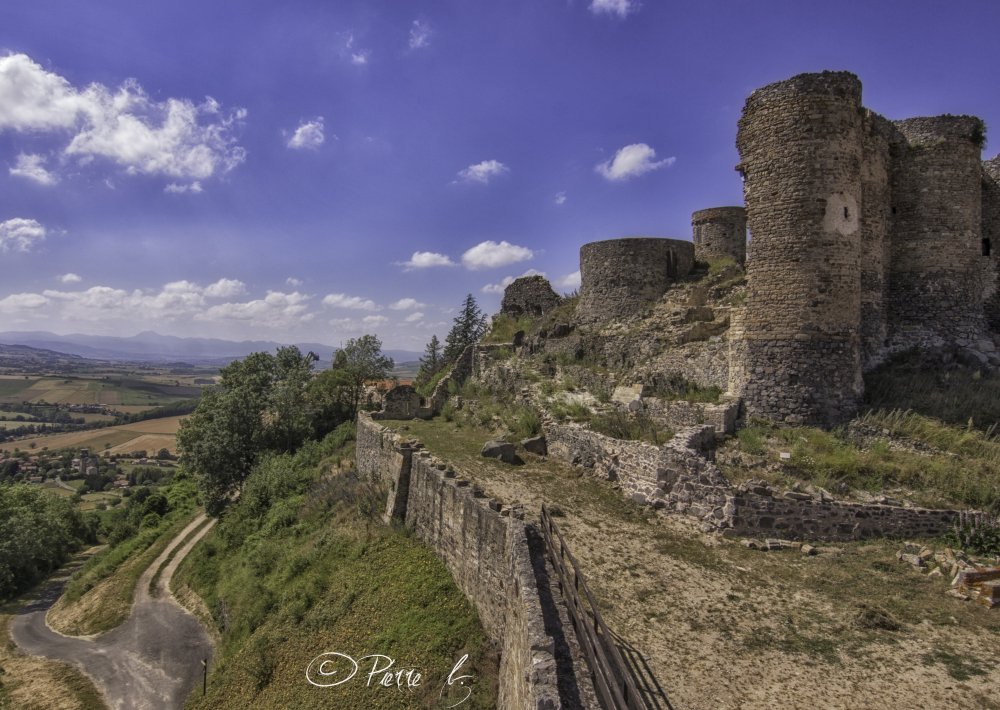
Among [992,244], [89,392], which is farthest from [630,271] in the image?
[89,392]

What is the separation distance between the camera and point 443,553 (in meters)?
9.42

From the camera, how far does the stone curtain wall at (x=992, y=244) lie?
1290 centimetres

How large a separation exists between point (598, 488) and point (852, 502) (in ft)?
15.1

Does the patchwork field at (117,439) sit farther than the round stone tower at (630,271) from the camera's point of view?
Yes

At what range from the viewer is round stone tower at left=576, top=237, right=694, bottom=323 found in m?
16.4

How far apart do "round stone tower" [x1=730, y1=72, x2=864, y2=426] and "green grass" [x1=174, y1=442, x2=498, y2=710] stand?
24.7 ft

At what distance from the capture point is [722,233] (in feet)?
59.1

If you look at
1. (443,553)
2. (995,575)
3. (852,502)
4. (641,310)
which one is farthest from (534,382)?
(995,575)

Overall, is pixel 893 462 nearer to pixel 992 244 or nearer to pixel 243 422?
pixel 992 244

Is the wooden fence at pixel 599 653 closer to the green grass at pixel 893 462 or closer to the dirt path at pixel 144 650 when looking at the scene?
the green grass at pixel 893 462

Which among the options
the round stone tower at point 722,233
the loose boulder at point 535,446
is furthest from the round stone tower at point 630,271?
the loose boulder at point 535,446

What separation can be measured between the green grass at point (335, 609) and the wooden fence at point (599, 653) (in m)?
1.97

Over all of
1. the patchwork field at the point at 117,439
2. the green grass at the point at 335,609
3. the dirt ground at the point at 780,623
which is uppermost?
the dirt ground at the point at 780,623

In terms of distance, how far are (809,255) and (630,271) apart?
631 cm
